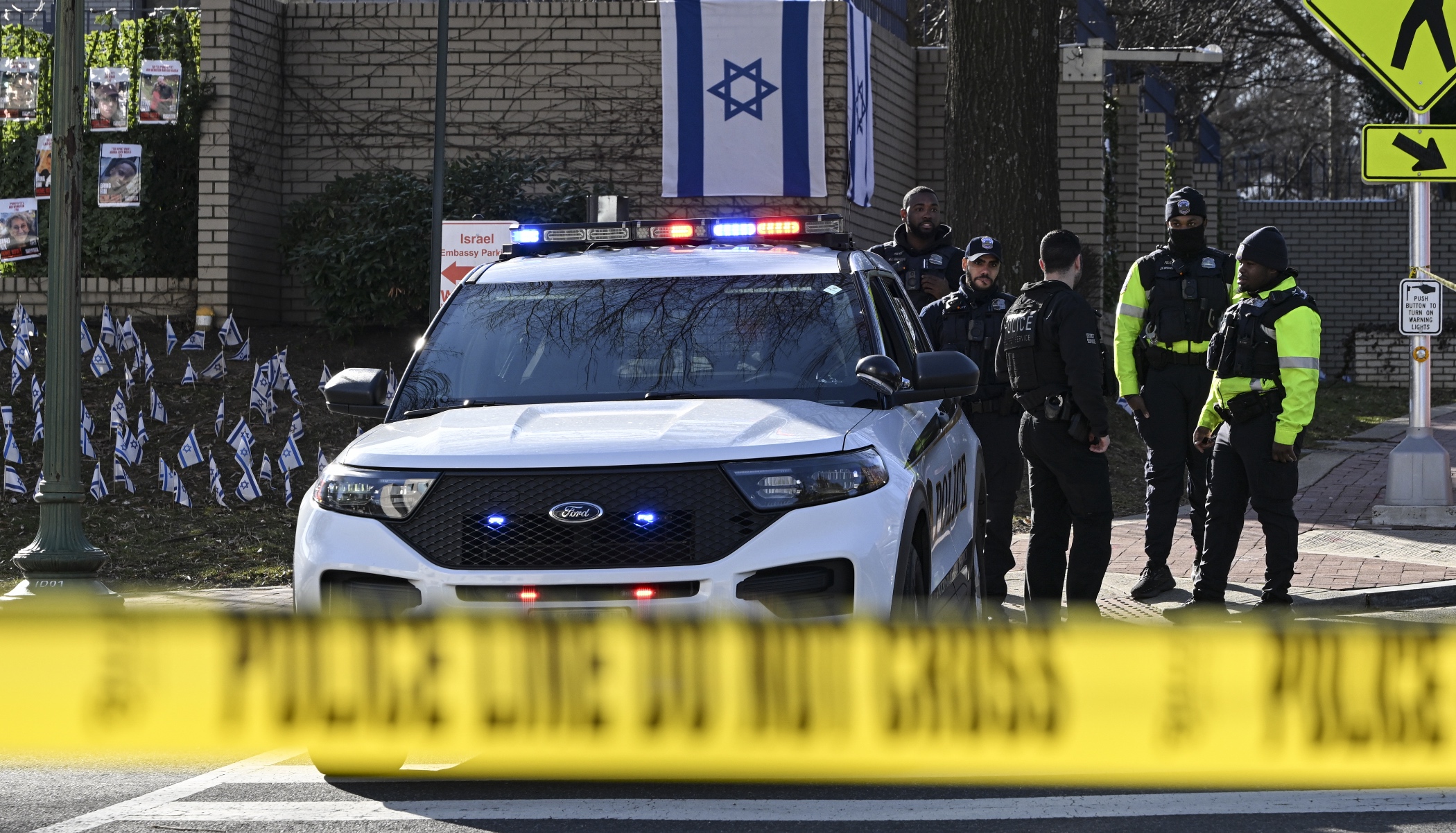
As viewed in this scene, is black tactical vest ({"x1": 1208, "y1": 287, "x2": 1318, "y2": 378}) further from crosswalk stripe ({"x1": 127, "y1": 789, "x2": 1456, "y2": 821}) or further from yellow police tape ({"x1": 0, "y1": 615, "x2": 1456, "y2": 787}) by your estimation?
yellow police tape ({"x1": 0, "y1": 615, "x2": 1456, "y2": 787})

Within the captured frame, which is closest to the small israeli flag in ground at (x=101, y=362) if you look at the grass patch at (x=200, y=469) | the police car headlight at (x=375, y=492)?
the grass patch at (x=200, y=469)

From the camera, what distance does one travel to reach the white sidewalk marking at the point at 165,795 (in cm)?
528

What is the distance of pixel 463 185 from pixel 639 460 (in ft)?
35.6

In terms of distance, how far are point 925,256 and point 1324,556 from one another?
3.07m

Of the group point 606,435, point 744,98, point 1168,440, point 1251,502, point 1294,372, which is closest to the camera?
point 606,435

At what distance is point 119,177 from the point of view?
→ 16.0 m

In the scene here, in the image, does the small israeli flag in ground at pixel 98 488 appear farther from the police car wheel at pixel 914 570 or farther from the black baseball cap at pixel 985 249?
the police car wheel at pixel 914 570

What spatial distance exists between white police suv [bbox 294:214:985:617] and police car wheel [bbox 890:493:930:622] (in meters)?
0.01

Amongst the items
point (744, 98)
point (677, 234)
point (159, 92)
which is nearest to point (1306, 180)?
point (744, 98)

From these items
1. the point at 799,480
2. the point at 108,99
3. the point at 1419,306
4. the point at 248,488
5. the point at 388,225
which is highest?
the point at 108,99

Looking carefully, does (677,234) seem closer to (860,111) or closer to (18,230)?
(860,111)

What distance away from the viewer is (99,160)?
1602 centimetres

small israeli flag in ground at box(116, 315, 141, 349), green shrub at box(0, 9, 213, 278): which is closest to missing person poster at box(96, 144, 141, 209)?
green shrub at box(0, 9, 213, 278)

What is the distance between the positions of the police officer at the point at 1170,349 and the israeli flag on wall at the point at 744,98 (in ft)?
24.3
